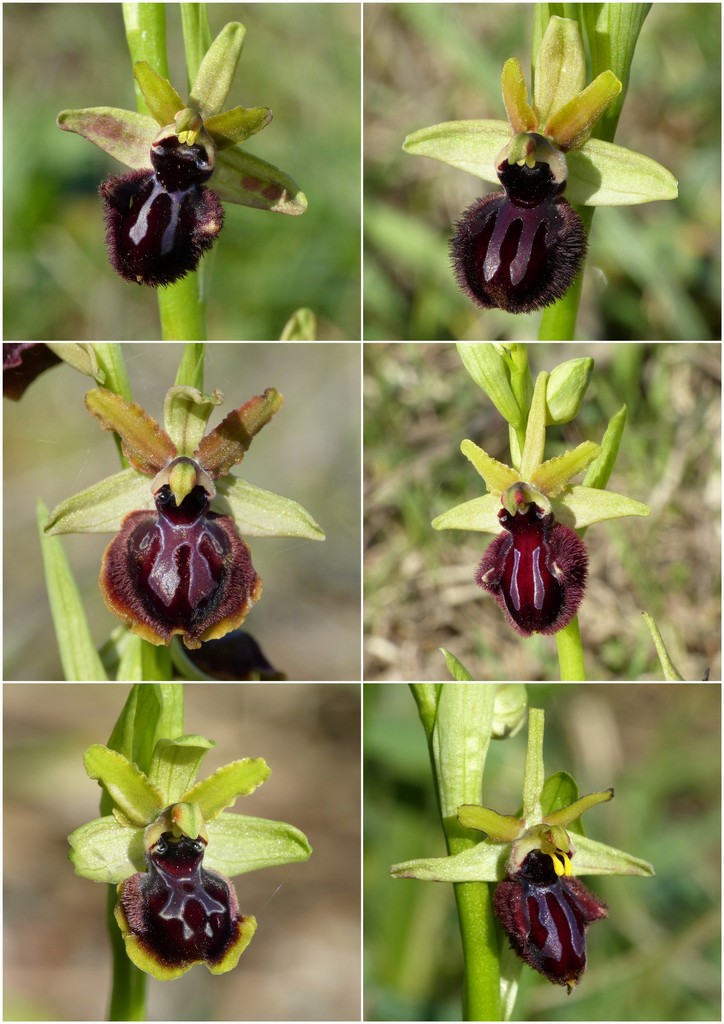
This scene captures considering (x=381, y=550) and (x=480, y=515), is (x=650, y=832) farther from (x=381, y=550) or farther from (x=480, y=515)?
(x=480, y=515)

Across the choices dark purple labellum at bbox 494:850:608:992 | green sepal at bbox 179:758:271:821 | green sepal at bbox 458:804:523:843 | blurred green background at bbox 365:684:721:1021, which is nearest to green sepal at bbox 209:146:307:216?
green sepal at bbox 179:758:271:821

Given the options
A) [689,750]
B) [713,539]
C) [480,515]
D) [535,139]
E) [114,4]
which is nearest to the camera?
[535,139]

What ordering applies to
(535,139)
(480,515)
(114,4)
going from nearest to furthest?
(535,139)
(480,515)
(114,4)

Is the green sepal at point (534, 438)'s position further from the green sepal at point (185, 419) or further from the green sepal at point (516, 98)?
the green sepal at point (185, 419)

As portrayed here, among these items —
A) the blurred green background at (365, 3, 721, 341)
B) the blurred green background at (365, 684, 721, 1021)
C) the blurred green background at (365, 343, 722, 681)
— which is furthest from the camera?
the blurred green background at (365, 3, 721, 341)

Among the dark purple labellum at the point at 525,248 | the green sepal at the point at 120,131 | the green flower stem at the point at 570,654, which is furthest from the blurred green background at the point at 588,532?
the green sepal at the point at 120,131

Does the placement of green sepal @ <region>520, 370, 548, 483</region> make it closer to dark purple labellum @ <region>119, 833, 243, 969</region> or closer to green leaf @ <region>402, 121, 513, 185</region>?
green leaf @ <region>402, 121, 513, 185</region>

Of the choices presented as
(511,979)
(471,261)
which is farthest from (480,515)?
(511,979)

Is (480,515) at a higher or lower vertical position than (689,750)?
higher
